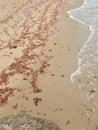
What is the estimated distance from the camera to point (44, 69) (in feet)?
34.2

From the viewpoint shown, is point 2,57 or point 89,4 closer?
point 2,57

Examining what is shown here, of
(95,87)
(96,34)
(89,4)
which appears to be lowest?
(89,4)

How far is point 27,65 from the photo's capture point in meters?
10.7

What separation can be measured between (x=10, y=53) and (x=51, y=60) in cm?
187

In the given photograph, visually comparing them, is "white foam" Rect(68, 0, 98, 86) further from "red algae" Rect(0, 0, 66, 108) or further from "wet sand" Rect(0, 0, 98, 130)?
"red algae" Rect(0, 0, 66, 108)

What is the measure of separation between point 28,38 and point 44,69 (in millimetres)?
3625

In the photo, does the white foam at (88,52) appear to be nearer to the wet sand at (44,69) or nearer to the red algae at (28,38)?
the wet sand at (44,69)

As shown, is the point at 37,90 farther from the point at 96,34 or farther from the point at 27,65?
the point at 96,34

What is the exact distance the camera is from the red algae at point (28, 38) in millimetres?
10148

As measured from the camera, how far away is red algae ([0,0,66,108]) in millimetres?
10148

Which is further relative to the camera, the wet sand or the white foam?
the white foam

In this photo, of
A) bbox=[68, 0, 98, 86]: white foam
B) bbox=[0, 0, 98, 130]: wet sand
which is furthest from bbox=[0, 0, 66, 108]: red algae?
bbox=[68, 0, 98, 86]: white foam

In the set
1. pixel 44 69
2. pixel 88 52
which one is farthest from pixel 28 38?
pixel 44 69

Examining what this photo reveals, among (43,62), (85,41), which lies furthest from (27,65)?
(85,41)
